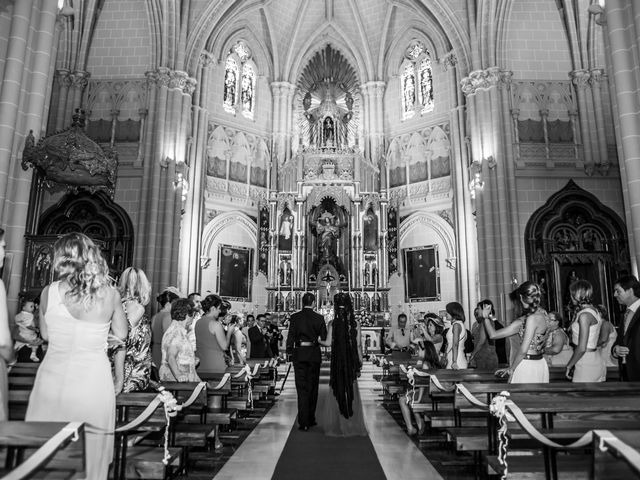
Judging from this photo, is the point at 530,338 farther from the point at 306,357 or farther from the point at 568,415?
the point at 306,357

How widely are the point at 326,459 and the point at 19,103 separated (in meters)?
7.01

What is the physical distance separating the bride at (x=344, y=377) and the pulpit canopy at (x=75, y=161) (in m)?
5.71

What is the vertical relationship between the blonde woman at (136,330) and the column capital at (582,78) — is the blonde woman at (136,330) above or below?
below

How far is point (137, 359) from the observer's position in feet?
16.2

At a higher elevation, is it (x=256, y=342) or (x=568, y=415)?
(x=256, y=342)

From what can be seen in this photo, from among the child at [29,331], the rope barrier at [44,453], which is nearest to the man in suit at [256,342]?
the child at [29,331]

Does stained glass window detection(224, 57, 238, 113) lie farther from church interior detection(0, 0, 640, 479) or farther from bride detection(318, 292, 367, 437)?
bride detection(318, 292, 367, 437)

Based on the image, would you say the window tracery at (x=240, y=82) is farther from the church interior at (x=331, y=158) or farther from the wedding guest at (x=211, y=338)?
the wedding guest at (x=211, y=338)

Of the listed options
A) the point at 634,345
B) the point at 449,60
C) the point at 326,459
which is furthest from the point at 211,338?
the point at 449,60

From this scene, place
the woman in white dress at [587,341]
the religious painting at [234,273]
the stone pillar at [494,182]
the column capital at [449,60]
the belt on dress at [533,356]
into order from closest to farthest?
1. the belt on dress at [533,356]
2. the woman in white dress at [587,341]
3. the stone pillar at [494,182]
4. the religious painting at [234,273]
5. the column capital at [449,60]

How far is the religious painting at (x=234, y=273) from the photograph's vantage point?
71.2 feet

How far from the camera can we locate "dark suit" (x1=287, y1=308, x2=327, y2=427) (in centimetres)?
721

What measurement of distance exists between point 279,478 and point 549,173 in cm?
1477

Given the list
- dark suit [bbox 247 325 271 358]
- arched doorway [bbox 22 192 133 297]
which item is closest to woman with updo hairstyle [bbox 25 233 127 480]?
dark suit [bbox 247 325 271 358]
